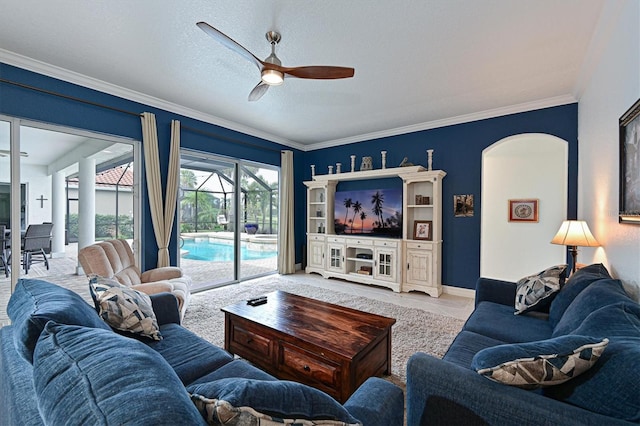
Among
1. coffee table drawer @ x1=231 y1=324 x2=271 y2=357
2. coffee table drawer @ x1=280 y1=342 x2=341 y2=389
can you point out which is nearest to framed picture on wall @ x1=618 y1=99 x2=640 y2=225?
coffee table drawer @ x1=280 y1=342 x2=341 y2=389

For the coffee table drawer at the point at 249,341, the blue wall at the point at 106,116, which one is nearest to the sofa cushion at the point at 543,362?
the coffee table drawer at the point at 249,341

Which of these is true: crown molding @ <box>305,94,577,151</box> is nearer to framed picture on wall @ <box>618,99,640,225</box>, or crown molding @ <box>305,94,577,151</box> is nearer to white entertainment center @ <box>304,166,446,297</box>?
white entertainment center @ <box>304,166,446,297</box>

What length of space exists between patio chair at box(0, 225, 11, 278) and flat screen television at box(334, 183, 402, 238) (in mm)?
4503

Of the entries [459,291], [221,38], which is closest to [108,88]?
[221,38]

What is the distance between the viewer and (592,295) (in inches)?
62.1

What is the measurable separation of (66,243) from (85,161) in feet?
3.41

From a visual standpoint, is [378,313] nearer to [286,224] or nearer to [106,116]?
[286,224]

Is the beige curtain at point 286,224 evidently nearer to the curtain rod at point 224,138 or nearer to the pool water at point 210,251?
the curtain rod at point 224,138

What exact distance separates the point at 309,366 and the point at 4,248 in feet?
11.2

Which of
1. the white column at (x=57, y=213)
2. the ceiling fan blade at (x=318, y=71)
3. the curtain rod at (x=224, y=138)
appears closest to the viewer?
the ceiling fan blade at (x=318, y=71)

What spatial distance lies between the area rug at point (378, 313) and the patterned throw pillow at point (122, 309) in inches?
40.8

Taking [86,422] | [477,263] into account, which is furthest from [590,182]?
[86,422]

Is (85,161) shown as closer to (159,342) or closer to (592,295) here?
(159,342)

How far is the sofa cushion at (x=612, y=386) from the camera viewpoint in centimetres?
85
